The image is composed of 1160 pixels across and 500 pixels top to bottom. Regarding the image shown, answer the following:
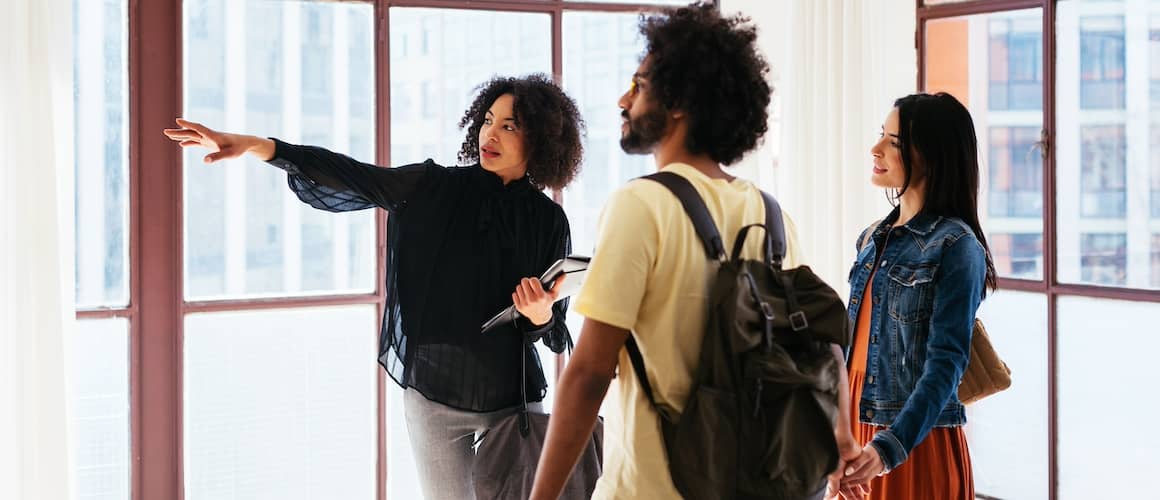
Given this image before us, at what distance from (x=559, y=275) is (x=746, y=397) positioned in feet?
2.87

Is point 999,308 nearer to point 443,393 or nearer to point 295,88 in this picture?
point 443,393

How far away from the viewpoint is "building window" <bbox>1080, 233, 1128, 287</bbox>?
3123 mm

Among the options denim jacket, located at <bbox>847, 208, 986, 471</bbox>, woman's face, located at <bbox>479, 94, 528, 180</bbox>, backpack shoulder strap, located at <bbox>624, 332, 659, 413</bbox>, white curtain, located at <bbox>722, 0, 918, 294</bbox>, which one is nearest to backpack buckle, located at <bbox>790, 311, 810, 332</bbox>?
backpack shoulder strap, located at <bbox>624, 332, 659, 413</bbox>

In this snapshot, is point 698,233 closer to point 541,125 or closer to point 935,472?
point 935,472

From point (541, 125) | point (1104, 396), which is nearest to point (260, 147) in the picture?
point (541, 125)

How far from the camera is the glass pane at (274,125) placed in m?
3.16

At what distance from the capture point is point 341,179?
91.4 inches

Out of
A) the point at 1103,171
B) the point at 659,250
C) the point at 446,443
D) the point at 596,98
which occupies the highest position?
the point at 596,98

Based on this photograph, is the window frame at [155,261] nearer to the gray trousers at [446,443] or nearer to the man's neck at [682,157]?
the gray trousers at [446,443]

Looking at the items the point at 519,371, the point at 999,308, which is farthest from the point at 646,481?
the point at 999,308

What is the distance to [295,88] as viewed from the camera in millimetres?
3295

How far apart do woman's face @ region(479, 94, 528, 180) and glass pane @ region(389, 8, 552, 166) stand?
99 centimetres

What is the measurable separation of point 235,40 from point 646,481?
94.4 inches

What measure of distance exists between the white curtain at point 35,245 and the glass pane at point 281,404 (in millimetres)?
475
